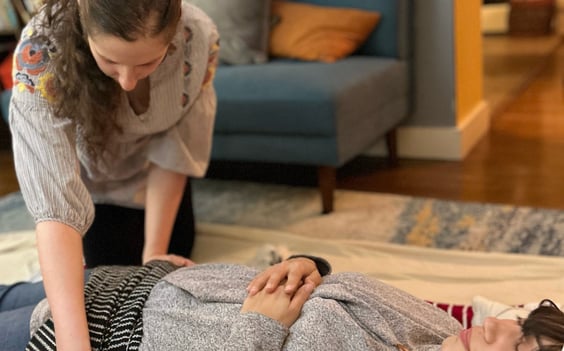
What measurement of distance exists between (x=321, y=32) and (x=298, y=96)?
1.81ft

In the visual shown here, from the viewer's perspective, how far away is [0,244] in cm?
220

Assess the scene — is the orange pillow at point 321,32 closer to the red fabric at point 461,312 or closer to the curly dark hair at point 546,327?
the red fabric at point 461,312

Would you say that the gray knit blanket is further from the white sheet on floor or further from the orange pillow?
the orange pillow

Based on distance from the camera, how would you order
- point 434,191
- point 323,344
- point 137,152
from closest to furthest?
point 323,344 → point 137,152 → point 434,191

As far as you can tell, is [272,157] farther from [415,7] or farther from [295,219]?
[415,7]

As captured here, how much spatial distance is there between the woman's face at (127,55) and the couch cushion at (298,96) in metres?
1.16

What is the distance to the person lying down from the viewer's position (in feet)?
3.20

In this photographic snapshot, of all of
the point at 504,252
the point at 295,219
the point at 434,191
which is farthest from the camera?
the point at 434,191

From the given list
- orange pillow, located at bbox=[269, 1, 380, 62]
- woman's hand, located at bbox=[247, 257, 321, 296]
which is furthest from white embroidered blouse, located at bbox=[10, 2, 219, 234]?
orange pillow, located at bbox=[269, 1, 380, 62]

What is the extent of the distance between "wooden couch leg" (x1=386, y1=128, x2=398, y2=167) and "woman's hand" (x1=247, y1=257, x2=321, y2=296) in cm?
179

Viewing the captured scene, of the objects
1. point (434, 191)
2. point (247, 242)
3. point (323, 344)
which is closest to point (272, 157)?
point (247, 242)

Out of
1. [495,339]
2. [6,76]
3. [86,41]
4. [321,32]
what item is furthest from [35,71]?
[6,76]

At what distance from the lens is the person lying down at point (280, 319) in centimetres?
98

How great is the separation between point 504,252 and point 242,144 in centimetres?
101
